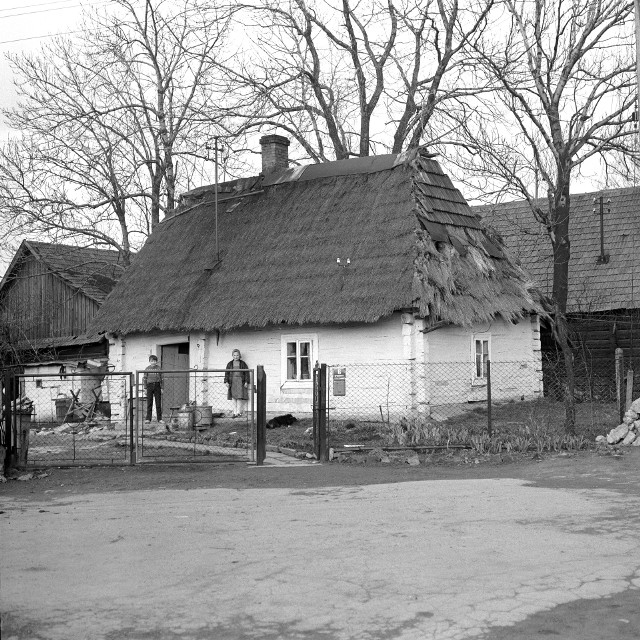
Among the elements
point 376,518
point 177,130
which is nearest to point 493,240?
point 177,130

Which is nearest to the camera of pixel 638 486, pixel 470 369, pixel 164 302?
pixel 638 486

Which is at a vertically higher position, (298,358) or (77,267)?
(77,267)

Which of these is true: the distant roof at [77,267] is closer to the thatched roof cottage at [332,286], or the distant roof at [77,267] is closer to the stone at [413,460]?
the thatched roof cottage at [332,286]

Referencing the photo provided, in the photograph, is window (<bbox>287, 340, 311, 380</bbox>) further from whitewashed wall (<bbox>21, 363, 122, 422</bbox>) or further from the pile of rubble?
the pile of rubble

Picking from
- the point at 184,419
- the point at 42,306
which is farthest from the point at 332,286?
the point at 42,306

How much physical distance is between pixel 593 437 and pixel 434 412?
499cm

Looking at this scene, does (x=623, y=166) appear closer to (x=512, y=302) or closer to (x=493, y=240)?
(x=493, y=240)

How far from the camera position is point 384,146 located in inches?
1207

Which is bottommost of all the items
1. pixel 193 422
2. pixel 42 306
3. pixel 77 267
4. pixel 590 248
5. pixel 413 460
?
pixel 413 460

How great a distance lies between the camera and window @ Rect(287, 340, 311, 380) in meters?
22.1

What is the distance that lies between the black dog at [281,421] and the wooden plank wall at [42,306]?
14914mm

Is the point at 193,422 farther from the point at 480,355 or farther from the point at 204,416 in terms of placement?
the point at 480,355

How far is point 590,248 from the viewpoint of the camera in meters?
29.7

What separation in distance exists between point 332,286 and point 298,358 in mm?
1867
